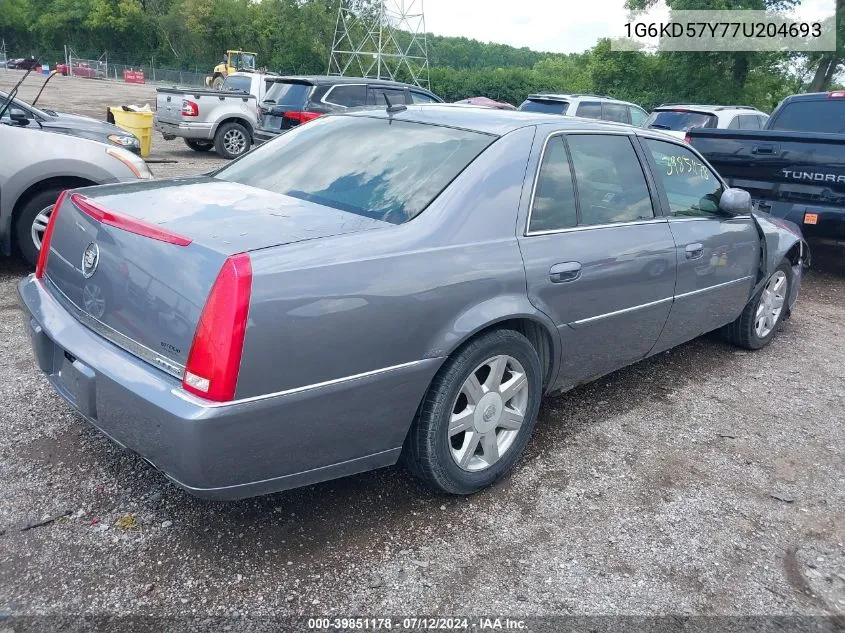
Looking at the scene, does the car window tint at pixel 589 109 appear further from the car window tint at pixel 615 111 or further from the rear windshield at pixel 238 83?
the rear windshield at pixel 238 83

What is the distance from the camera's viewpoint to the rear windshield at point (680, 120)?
40.6ft

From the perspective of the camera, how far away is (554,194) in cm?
339

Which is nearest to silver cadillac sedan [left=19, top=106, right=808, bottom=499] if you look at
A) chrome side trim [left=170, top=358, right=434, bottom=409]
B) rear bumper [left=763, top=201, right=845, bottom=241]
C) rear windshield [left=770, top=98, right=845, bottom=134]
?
chrome side trim [left=170, top=358, right=434, bottom=409]

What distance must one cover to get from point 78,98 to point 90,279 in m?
35.6

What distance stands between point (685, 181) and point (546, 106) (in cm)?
1021

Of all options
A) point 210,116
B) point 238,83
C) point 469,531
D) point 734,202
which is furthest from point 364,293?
point 238,83

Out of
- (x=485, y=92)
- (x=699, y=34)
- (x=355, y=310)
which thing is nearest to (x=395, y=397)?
(x=355, y=310)

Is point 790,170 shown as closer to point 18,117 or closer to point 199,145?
point 18,117

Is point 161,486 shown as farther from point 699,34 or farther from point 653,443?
point 699,34

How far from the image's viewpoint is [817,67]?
31172 millimetres

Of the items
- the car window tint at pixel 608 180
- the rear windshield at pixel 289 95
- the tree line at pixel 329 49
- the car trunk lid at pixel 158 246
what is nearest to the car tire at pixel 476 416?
the car trunk lid at pixel 158 246

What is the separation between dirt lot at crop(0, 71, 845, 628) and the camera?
2.54m

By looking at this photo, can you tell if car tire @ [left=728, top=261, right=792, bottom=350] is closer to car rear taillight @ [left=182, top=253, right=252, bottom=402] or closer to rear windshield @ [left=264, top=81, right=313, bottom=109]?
car rear taillight @ [left=182, top=253, right=252, bottom=402]

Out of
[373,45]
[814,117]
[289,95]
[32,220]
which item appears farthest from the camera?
[373,45]
